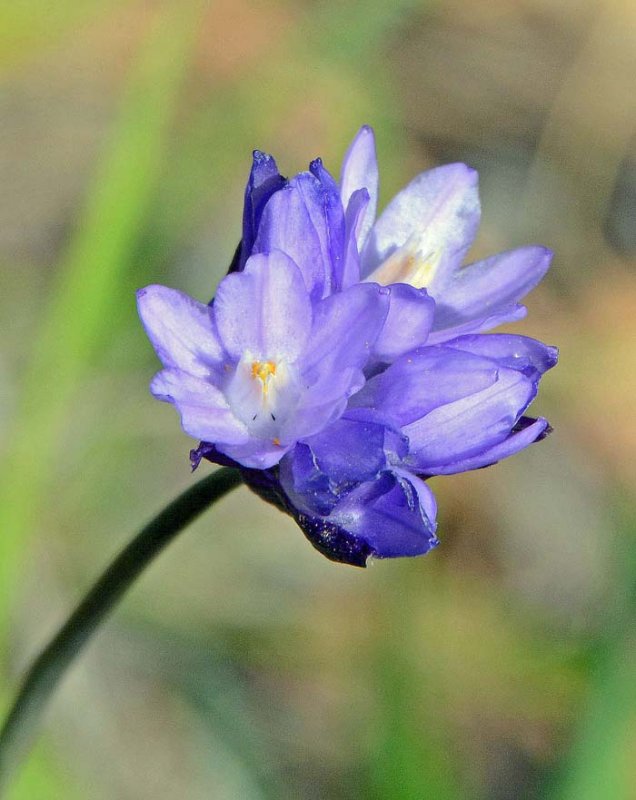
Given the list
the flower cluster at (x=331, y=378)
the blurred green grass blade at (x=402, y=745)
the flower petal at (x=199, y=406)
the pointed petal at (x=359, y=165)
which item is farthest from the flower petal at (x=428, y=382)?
the blurred green grass blade at (x=402, y=745)

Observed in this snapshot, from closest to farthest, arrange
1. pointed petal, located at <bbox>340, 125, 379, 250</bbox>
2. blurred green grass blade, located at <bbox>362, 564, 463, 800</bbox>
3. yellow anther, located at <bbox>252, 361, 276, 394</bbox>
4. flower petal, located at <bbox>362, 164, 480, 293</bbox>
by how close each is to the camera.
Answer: yellow anther, located at <bbox>252, 361, 276, 394</bbox>
pointed petal, located at <bbox>340, 125, 379, 250</bbox>
flower petal, located at <bbox>362, 164, 480, 293</bbox>
blurred green grass blade, located at <bbox>362, 564, 463, 800</bbox>

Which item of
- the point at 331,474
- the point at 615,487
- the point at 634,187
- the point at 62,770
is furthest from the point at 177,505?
the point at 634,187

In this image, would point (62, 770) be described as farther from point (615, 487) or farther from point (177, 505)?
point (615, 487)

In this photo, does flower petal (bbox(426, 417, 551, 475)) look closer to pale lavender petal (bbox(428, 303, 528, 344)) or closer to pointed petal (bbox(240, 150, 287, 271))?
pale lavender petal (bbox(428, 303, 528, 344))

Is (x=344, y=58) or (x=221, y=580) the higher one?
(x=344, y=58)

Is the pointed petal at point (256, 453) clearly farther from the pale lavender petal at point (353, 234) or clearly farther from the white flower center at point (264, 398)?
the pale lavender petal at point (353, 234)

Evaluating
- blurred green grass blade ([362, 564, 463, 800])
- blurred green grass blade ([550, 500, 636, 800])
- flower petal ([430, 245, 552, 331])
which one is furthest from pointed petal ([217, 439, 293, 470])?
Result: blurred green grass blade ([550, 500, 636, 800])
